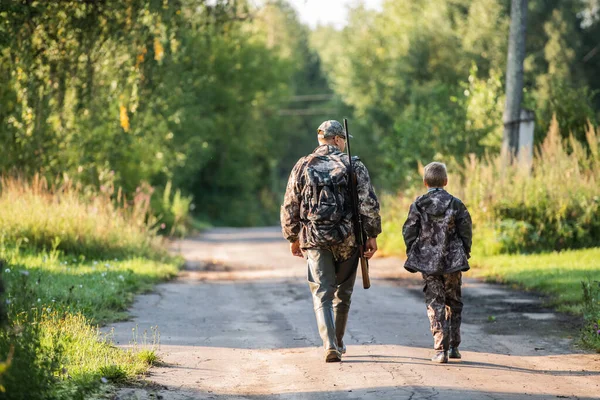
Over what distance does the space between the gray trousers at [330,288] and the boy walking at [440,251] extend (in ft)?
1.82

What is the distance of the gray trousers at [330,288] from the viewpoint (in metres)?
8.76

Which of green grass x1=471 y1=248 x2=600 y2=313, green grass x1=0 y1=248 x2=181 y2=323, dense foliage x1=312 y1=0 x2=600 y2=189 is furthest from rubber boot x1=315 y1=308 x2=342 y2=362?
dense foliage x1=312 y1=0 x2=600 y2=189

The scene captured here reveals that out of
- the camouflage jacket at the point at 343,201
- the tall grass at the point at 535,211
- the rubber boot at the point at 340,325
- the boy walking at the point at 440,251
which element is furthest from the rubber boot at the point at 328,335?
the tall grass at the point at 535,211

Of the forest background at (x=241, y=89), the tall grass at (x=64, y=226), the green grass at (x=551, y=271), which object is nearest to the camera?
the green grass at (x=551, y=271)

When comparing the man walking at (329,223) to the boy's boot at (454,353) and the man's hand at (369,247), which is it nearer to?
the man's hand at (369,247)

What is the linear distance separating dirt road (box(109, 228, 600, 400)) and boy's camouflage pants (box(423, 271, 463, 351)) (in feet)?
1.05

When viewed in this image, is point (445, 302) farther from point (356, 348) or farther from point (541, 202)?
point (541, 202)

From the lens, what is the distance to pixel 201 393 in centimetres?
757

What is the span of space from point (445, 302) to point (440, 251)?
1.55 feet

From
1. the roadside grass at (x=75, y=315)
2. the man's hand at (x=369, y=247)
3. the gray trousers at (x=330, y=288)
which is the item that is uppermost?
the man's hand at (x=369, y=247)

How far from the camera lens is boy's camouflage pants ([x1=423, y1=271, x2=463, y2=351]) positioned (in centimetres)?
888

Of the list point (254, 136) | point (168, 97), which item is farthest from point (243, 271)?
point (254, 136)

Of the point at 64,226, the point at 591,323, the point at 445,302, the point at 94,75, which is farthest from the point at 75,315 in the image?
the point at 94,75

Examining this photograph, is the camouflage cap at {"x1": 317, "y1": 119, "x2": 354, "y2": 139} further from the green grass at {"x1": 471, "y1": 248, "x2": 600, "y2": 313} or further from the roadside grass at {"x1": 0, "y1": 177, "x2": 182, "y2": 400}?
the green grass at {"x1": 471, "y1": 248, "x2": 600, "y2": 313}
